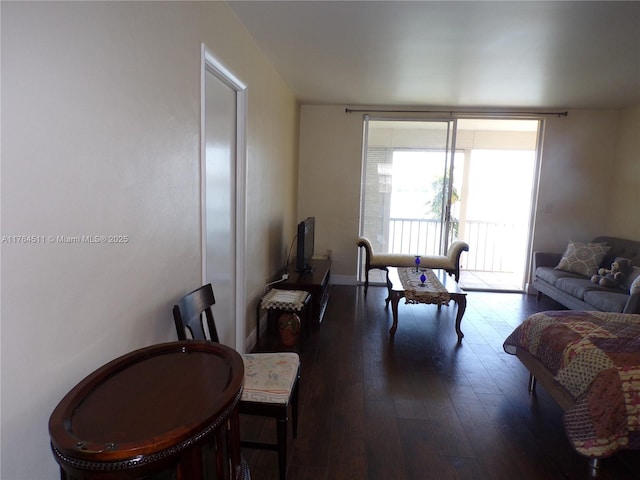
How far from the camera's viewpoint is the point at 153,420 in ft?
3.20

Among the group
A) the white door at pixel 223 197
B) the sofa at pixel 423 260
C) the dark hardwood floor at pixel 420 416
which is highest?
the white door at pixel 223 197

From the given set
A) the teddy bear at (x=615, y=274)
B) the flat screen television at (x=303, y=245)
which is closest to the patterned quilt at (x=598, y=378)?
the teddy bear at (x=615, y=274)

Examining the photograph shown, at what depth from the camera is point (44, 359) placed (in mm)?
1097

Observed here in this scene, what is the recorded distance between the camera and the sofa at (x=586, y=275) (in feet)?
11.9

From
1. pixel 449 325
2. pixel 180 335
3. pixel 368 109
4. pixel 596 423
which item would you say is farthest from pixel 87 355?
pixel 368 109

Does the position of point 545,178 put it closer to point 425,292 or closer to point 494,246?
point 494,246

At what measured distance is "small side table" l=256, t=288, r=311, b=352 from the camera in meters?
3.16

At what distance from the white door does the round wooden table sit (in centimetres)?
102

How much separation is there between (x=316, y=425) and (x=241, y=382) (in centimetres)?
131

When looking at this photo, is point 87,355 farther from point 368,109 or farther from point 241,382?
point 368,109

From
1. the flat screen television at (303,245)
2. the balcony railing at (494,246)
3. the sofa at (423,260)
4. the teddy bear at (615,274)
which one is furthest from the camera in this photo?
the balcony railing at (494,246)

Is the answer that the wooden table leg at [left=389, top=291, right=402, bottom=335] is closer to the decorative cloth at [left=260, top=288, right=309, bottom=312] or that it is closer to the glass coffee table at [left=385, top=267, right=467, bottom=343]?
the glass coffee table at [left=385, top=267, right=467, bottom=343]

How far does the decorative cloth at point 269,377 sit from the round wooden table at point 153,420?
0.45 metres

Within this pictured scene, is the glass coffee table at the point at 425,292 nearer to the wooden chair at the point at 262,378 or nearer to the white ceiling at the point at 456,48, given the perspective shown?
the wooden chair at the point at 262,378
